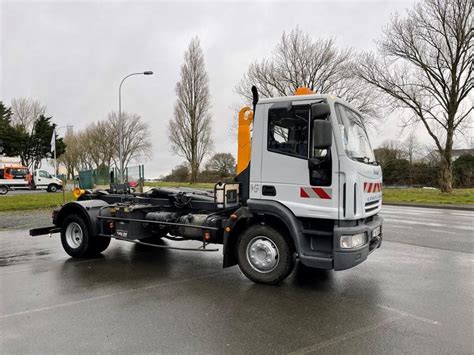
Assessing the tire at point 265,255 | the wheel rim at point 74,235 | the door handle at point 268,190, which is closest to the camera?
the tire at point 265,255

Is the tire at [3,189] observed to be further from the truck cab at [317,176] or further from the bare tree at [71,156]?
the truck cab at [317,176]

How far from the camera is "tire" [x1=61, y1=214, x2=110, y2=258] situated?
7223 millimetres

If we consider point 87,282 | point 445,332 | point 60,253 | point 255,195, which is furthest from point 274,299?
point 60,253

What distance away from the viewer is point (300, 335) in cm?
372

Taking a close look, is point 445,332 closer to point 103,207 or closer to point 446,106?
point 103,207

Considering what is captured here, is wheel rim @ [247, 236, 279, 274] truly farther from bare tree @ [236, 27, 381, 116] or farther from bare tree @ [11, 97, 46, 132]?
bare tree @ [11, 97, 46, 132]

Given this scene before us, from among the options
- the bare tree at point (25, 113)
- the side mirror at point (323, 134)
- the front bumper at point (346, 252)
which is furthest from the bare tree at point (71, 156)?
the front bumper at point (346, 252)

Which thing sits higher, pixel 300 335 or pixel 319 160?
pixel 319 160

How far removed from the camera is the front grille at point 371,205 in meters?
5.20

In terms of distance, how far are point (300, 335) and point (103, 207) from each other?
5069mm

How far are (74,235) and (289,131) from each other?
5.12 meters

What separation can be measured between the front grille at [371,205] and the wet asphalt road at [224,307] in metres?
1.14

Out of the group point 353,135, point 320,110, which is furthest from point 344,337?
point 353,135

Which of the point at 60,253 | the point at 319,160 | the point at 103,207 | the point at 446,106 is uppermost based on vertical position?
the point at 446,106
